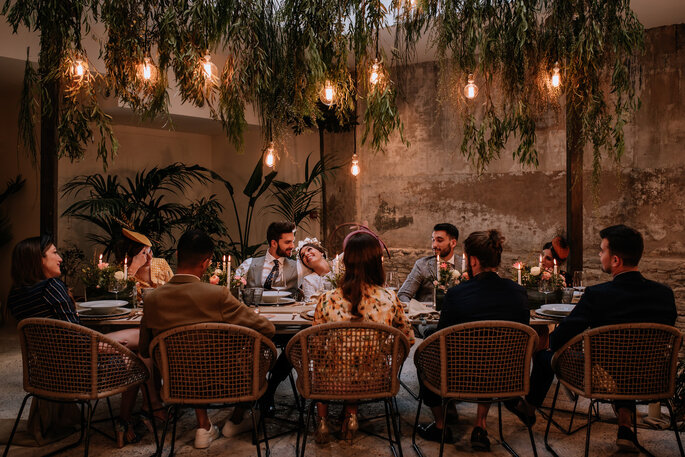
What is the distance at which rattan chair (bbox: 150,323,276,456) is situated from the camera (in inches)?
102

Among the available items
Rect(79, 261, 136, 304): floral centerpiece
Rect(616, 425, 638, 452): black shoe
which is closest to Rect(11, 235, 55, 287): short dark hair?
Rect(79, 261, 136, 304): floral centerpiece

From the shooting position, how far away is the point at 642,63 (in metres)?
6.28

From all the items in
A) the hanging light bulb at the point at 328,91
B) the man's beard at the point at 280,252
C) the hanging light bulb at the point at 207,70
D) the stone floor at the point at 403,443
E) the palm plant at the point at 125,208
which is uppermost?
the hanging light bulb at the point at 207,70

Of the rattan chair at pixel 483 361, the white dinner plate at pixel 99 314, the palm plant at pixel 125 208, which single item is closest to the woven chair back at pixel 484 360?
the rattan chair at pixel 483 361

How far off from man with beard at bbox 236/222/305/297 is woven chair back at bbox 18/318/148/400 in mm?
1873

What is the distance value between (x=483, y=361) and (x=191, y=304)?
140 cm

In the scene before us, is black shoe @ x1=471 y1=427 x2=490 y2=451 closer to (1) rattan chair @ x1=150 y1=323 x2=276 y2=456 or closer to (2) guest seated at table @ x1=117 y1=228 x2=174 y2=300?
(1) rattan chair @ x1=150 y1=323 x2=276 y2=456

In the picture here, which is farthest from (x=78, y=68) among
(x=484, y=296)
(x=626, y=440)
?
(x=626, y=440)

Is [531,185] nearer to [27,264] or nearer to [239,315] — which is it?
[239,315]

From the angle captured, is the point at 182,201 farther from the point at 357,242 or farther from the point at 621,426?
the point at 621,426

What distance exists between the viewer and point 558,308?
344 cm

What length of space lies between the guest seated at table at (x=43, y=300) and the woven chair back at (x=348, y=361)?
1.13 meters

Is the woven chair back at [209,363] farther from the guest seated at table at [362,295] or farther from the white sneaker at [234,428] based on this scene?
the white sneaker at [234,428]

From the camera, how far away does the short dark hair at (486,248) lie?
2969 mm
